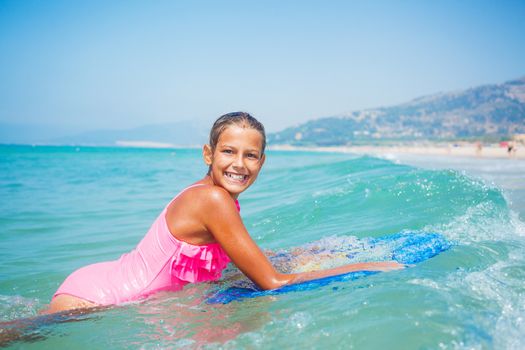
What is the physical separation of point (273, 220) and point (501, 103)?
218388 mm

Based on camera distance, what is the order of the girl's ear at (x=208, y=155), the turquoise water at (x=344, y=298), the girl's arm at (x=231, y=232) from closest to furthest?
the turquoise water at (x=344, y=298) < the girl's arm at (x=231, y=232) < the girl's ear at (x=208, y=155)

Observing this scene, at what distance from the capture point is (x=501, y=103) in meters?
190

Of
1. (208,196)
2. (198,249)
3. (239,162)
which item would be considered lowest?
(198,249)

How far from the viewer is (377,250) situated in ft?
12.1

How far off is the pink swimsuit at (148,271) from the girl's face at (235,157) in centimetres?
44

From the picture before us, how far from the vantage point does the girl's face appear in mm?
2676

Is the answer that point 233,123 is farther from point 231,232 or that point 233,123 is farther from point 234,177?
point 231,232

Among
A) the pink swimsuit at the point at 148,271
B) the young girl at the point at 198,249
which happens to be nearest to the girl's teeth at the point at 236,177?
the young girl at the point at 198,249

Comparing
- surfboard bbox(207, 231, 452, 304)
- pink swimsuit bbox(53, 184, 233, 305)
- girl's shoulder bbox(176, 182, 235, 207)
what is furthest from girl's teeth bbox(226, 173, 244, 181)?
surfboard bbox(207, 231, 452, 304)

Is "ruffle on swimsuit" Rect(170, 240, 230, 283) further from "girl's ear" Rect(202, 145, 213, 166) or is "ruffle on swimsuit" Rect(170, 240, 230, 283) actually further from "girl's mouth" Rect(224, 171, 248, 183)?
"girl's ear" Rect(202, 145, 213, 166)

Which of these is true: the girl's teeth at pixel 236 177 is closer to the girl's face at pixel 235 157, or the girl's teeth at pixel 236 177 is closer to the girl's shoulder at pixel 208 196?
the girl's face at pixel 235 157

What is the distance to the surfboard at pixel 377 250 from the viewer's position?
270cm

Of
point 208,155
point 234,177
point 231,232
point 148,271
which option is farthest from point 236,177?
point 148,271

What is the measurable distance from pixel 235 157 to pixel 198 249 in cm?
67
